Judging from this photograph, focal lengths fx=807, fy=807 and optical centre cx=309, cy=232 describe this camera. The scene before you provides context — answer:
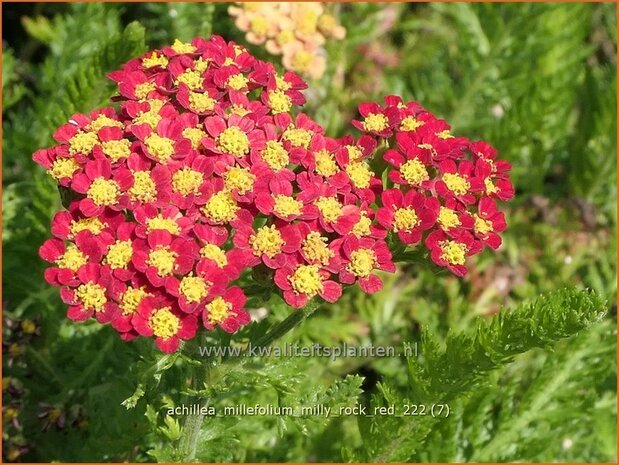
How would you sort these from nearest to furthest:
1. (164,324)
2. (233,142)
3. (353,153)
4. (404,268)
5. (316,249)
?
(164,324) < (316,249) < (233,142) < (353,153) < (404,268)

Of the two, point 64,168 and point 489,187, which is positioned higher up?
point 489,187

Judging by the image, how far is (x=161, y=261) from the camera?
1.58m

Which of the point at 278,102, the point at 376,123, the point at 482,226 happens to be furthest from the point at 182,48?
the point at 482,226

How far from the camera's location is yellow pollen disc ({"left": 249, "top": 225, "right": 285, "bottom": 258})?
1644mm

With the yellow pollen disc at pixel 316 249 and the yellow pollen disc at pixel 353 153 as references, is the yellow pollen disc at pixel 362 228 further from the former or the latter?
the yellow pollen disc at pixel 353 153

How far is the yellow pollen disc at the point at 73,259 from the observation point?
63.7 inches

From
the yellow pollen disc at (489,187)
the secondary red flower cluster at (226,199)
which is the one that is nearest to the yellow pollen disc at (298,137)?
the secondary red flower cluster at (226,199)

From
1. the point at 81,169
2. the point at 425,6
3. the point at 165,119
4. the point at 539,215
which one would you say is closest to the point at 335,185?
the point at 165,119

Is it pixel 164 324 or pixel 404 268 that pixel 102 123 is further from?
pixel 404 268

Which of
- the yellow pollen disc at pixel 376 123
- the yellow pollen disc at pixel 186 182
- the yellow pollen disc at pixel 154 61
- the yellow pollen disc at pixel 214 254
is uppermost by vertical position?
the yellow pollen disc at pixel 376 123

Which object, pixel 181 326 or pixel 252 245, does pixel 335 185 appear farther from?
pixel 181 326

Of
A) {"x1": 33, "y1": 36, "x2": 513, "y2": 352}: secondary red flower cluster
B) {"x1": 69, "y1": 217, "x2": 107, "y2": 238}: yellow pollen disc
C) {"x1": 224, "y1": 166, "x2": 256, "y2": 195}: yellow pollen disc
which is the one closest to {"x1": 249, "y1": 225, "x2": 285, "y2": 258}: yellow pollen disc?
{"x1": 33, "y1": 36, "x2": 513, "y2": 352}: secondary red flower cluster

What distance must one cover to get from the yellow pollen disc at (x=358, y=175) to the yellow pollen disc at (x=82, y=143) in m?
0.57

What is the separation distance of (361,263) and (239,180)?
312 mm
